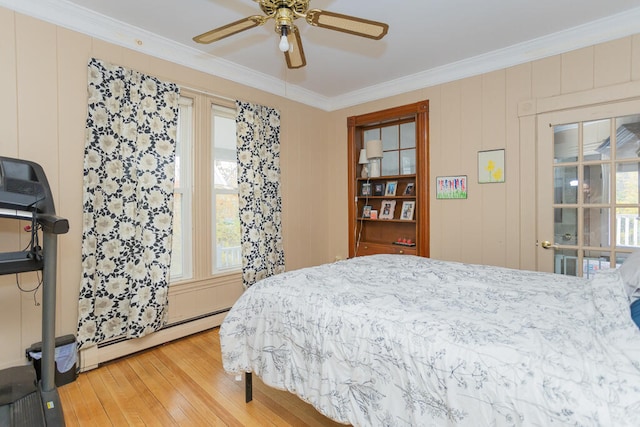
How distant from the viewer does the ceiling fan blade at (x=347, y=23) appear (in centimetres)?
172

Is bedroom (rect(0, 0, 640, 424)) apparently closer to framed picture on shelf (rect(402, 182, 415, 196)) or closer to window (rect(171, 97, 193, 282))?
window (rect(171, 97, 193, 282))

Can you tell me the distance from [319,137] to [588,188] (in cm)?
302

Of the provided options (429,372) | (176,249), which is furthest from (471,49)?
(176,249)

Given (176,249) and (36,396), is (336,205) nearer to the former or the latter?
(176,249)

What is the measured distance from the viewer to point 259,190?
11.9ft

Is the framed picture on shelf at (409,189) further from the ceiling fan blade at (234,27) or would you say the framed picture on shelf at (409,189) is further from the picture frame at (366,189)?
the ceiling fan blade at (234,27)

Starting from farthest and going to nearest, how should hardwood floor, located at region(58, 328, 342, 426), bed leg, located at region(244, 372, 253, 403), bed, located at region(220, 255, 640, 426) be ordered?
bed leg, located at region(244, 372, 253, 403) < hardwood floor, located at region(58, 328, 342, 426) < bed, located at region(220, 255, 640, 426)

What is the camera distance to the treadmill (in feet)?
5.51

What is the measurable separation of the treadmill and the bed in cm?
95

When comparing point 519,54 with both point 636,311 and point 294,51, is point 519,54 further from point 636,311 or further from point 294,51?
point 636,311

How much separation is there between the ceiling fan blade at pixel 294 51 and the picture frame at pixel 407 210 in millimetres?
2323

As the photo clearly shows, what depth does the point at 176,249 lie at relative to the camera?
10.5ft

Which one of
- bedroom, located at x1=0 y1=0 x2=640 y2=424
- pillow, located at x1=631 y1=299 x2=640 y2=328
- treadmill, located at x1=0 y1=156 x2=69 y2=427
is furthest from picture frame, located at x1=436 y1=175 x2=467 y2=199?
treadmill, located at x1=0 y1=156 x2=69 y2=427

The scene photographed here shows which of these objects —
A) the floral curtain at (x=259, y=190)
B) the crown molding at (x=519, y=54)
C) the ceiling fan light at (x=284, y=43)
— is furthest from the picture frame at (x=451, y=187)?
the ceiling fan light at (x=284, y=43)
